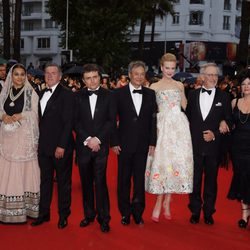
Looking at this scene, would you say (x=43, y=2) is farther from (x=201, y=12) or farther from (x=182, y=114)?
(x=182, y=114)

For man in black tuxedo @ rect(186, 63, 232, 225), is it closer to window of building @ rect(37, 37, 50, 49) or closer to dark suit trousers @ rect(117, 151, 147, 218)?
dark suit trousers @ rect(117, 151, 147, 218)

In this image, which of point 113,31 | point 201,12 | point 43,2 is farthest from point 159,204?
point 43,2

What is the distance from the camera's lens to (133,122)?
5.77m

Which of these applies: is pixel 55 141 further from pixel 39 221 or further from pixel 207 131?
pixel 207 131

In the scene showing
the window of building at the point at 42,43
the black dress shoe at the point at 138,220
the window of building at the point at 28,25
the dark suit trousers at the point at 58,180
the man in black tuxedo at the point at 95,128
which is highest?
the window of building at the point at 28,25

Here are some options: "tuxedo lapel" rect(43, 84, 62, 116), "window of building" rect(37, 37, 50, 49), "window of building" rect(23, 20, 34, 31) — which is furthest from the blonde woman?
"window of building" rect(23, 20, 34, 31)

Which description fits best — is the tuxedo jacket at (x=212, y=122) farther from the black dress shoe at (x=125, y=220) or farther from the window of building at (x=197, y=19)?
the window of building at (x=197, y=19)

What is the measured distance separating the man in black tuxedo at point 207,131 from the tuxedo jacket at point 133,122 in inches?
21.7

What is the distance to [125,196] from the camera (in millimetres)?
5918

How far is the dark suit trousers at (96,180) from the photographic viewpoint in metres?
5.66

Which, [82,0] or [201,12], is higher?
[201,12]

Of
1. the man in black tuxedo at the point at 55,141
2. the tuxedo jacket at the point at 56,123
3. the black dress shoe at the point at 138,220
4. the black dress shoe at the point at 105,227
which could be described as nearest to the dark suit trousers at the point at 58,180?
the man in black tuxedo at the point at 55,141

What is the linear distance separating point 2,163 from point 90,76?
1.59 meters

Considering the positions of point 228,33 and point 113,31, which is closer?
point 113,31
